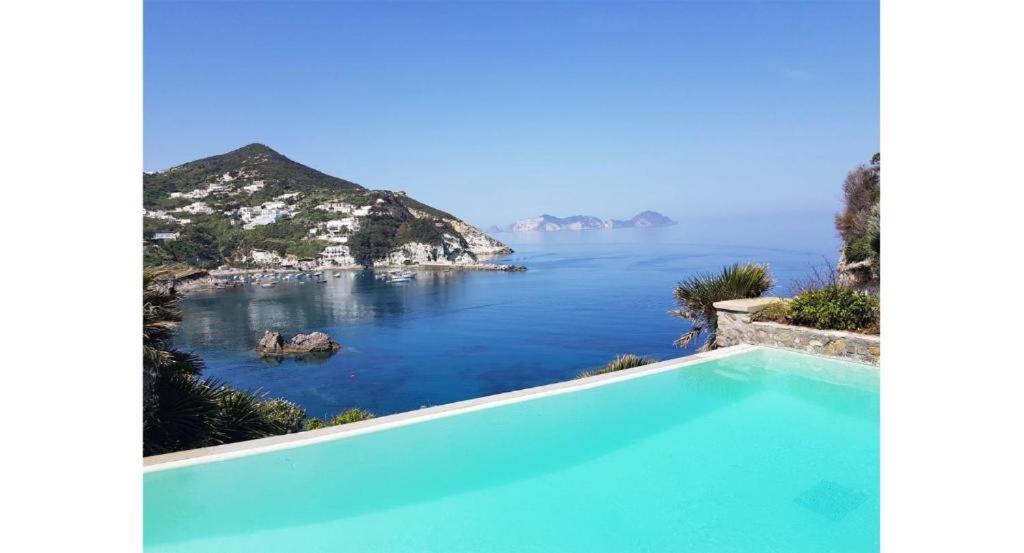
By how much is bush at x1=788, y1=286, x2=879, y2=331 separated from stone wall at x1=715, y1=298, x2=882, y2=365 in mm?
134

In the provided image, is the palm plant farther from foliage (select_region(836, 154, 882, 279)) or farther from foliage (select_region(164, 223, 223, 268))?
foliage (select_region(164, 223, 223, 268))

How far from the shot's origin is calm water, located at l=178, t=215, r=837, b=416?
2697cm

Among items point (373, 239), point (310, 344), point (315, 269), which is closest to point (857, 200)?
point (310, 344)

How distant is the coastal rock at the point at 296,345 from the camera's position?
103 feet

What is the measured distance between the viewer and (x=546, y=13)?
579 inches

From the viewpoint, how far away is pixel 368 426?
4.02 metres

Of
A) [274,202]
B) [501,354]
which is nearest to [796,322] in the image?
[501,354]

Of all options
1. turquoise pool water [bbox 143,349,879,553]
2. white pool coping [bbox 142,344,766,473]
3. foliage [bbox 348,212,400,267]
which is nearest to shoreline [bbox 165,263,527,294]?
foliage [bbox 348,212,400,267]

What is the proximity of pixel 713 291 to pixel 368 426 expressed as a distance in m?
5.24
